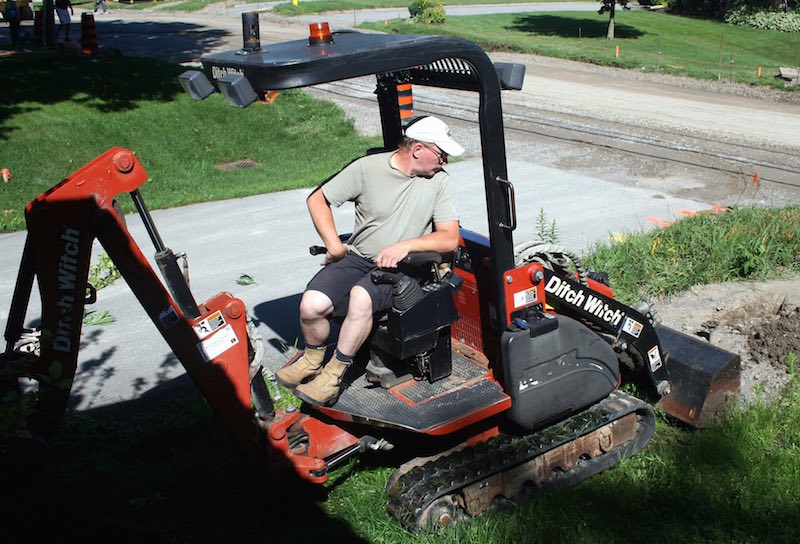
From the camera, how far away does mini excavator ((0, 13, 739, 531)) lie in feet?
11.9

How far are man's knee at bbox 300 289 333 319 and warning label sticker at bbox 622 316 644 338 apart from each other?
70.6 inches

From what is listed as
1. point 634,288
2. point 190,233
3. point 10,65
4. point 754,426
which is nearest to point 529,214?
point 634,288

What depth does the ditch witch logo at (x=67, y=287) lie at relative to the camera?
361 cm

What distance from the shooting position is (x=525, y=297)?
445 centimetres

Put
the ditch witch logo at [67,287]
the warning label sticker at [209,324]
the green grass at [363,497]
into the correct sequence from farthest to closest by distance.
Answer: the green grass at [363,497] < the warning label sticker at [209,324] < the ditch witch logo at [67,287]

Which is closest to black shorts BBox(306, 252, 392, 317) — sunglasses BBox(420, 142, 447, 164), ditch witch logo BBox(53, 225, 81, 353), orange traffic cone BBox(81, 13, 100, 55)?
sunglasses BBox(420, 142, 447, 164)

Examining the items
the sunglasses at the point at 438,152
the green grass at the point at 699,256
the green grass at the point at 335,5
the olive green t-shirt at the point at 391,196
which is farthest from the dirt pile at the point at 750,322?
the green grass at the point at 335,5

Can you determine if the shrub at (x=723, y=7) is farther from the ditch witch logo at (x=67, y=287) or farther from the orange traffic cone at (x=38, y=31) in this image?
the ditch witch logo at (x=67, y=287)

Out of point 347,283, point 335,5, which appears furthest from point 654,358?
point 335,5

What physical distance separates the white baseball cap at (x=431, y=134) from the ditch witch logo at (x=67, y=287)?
1739mm

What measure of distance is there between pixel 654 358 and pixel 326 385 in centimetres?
208

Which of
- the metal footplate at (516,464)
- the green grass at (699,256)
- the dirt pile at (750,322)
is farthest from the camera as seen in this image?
the green grass at (699,256)

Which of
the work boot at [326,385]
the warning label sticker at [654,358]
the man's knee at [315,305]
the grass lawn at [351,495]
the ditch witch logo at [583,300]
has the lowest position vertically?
the grass lawn at [351,495]

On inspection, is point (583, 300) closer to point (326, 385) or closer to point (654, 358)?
point (654, 358)
